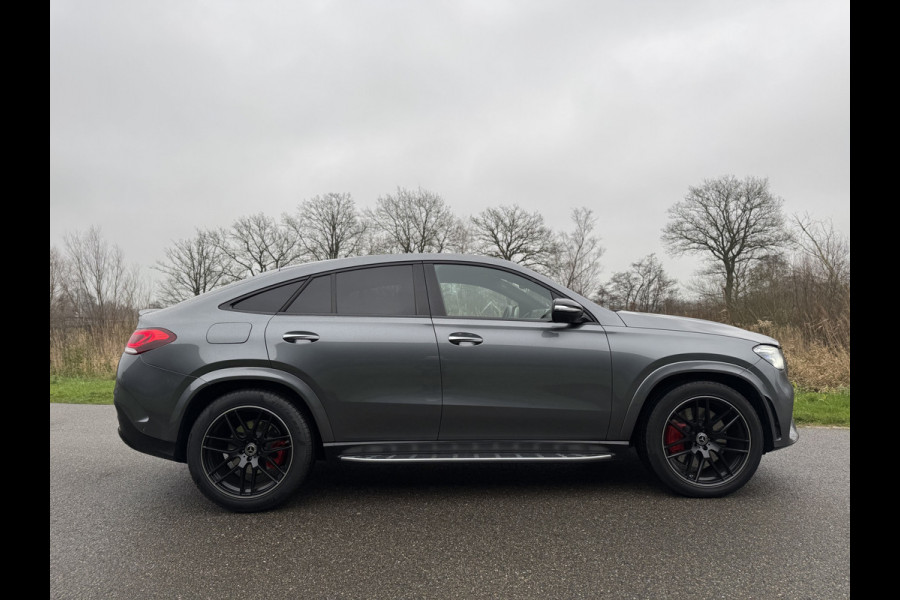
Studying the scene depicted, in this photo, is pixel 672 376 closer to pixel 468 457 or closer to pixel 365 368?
pixel 468 457

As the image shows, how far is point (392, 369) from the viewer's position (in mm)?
3666

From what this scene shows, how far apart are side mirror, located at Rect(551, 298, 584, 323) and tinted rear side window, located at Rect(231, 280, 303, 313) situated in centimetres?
182

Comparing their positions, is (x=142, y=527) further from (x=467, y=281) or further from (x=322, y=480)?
(x=467, y=281)

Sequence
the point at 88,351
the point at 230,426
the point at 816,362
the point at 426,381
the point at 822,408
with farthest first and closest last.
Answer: the point at 88,351, the point at 816,362, the point at 822,408, the point at 426,381, the point at 230,426

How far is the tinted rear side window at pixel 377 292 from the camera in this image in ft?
12.6

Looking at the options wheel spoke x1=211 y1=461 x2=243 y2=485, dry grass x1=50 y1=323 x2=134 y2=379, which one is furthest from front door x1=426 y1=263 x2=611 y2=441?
dry grass x1=50 y1=323 x2=134 y2=379

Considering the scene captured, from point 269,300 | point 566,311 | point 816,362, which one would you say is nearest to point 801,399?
point 816,362

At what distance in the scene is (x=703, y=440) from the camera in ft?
12.6

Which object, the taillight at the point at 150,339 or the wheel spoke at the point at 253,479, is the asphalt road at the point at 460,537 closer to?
the wheel spoke at the point at 253,479

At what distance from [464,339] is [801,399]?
23.0 feet

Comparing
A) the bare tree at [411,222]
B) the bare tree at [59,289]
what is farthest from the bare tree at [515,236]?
the bare tree at [59,289]

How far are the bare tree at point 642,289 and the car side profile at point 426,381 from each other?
1230cm

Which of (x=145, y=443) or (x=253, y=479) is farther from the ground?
(x=145, y=443)
